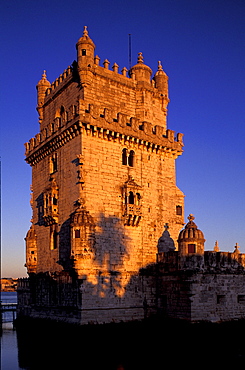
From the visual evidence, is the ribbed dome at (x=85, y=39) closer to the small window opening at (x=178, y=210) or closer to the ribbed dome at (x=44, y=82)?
the ribbed dome at (x=44, y=82)

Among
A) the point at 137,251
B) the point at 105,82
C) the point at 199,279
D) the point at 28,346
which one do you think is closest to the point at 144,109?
the point at 105,82

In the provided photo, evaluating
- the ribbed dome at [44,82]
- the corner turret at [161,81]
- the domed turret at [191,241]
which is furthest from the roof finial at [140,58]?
the domed turret at [191,241]

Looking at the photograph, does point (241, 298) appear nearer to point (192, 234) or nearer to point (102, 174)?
point (192, 234)

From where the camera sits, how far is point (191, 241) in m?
29.1

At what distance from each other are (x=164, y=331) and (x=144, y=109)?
1740 centimetres

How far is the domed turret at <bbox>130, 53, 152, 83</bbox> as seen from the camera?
118 feet

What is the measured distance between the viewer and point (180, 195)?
118 feet

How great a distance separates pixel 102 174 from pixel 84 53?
31.2 feet

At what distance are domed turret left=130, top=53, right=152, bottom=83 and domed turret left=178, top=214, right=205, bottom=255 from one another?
13876 millimetres

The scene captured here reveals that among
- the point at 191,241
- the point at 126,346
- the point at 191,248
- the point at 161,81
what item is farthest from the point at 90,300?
the point at 161,81

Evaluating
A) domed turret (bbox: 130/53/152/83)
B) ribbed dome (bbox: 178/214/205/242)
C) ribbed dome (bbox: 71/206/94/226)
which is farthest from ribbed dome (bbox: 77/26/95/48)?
ribbed dome (bbox: 178/214/205/242)

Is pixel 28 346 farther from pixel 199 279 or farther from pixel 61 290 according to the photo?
pixel 199 279

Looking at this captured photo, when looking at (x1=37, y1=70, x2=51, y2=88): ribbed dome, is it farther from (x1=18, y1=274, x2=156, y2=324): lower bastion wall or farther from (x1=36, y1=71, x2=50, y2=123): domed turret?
(x1=18, y1=274, x2=156, y2=324): lower bastion wall

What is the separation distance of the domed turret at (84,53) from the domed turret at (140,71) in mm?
4626
